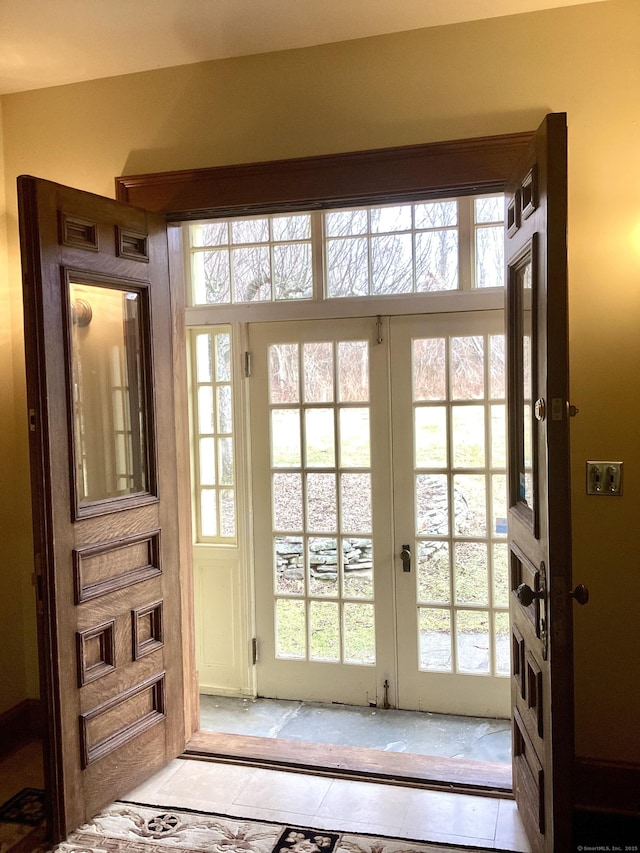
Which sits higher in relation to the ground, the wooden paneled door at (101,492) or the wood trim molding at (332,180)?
the wood trim molding at (332,180)

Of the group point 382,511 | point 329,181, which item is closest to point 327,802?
point 382,511

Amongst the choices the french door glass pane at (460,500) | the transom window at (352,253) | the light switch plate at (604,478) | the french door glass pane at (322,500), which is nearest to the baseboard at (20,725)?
the french door glass pane at (322,500)

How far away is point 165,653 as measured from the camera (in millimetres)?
2744

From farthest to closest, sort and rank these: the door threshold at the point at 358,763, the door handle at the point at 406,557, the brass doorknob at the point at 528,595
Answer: the door handle at the point at 406,557, the door threshold at the point at 358,763, the brass doorknob at the point at 528,595

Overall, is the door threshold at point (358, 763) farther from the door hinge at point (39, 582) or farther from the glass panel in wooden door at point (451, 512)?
the door hinge at point (39, 582)

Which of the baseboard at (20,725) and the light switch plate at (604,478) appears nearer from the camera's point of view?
the light switch plate at (604,478)

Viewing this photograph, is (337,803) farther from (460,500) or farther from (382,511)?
(460,500)

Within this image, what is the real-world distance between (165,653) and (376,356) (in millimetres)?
1669

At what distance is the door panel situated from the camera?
5.73 ft

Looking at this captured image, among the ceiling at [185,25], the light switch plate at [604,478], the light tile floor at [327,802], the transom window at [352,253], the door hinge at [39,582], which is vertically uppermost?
the ceiling at [185,25]

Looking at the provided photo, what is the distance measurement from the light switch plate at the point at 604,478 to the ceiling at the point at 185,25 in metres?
1.56

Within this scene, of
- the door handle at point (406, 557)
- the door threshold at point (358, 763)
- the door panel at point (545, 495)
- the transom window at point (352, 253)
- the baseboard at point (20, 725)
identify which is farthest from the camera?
the door handle at point (406, 557)

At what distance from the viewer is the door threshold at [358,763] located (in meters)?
2.61

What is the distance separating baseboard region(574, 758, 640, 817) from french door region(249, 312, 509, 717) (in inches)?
36.0
